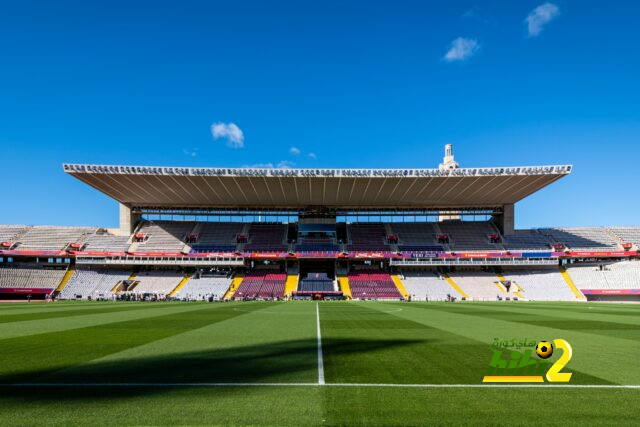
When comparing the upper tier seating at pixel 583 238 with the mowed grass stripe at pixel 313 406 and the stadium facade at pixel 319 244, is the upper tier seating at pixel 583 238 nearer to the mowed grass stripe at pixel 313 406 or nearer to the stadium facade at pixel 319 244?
the stadium facade at pixel 319 244

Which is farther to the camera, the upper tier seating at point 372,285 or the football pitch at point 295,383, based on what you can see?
the upper tier seating at point 372,285

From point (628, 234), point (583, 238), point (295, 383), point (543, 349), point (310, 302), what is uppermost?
point (628, 234)

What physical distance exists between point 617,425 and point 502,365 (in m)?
3.19

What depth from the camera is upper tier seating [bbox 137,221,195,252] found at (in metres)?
58.7

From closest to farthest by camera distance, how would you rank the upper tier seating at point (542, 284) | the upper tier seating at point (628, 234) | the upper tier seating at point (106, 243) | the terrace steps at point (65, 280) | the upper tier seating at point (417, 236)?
1. the upper tier seating at point (542, 284)
2. the terrace steps at point (65, 280)
3. the upper tier seating at point (106, 243)
4. the upper tier seating at point (628, 234)
5. the upper tier seating at point (417, 236)

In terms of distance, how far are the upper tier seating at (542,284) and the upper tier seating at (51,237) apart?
60956 mm

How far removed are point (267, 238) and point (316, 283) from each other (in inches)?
461

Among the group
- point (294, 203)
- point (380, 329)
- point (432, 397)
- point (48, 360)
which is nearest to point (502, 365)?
point (432, 397)

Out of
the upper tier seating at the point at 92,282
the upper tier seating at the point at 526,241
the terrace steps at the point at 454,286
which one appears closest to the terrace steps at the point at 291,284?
the terrace steps at the point at 454,286

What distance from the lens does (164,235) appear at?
61.7m

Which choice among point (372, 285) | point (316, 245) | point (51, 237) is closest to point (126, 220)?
point (51, 237)

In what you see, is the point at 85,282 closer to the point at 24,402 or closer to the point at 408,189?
the point at 408,189

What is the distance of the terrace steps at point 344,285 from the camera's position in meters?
51.6

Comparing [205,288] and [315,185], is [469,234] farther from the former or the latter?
[205,288]
